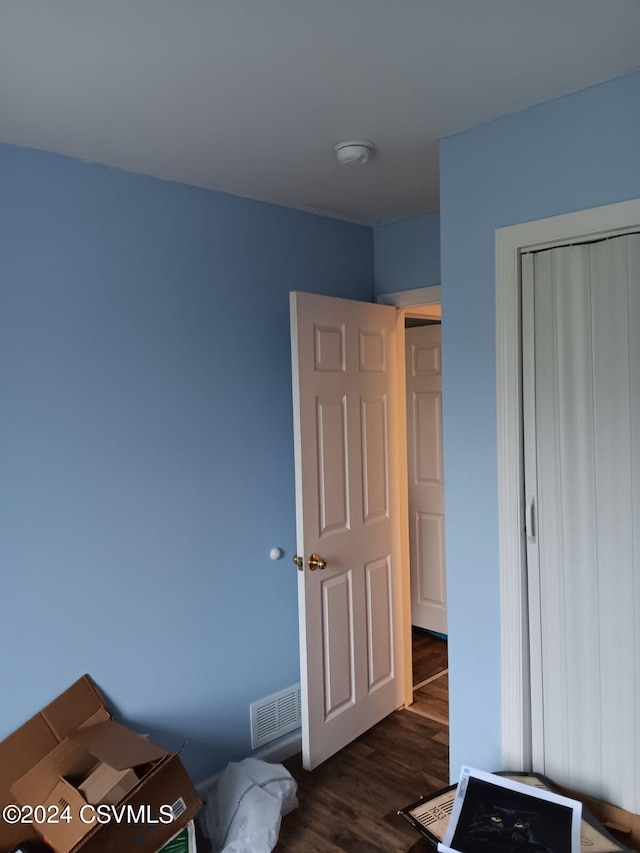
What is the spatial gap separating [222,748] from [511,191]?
7.43ft

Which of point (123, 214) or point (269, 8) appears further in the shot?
point (123, 214)

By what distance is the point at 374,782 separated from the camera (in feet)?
8.44

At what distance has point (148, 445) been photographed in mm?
2293

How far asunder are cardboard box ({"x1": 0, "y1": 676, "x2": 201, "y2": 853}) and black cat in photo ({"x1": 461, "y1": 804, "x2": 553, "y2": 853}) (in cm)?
85

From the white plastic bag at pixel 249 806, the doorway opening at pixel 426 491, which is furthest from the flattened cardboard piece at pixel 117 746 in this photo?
the doorway opening at pixel 426 491

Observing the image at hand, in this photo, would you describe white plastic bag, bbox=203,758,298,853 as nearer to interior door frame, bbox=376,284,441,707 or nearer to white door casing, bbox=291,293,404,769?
white door casing, bbox=291,293,404,769

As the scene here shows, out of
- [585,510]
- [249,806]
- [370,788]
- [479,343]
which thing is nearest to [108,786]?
[249,806]

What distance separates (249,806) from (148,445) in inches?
51.1

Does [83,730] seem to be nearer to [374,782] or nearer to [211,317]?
[374,782]

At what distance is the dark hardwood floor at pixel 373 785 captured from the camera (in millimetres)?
2238

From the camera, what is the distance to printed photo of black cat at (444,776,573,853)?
1566 mm

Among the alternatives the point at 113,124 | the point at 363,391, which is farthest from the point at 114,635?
the point at 113,124

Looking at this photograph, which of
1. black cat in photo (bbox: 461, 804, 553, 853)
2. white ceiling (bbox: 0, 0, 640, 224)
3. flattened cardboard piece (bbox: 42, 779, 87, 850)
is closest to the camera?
white ceiling (bbox: 0, 0, 640, 224)

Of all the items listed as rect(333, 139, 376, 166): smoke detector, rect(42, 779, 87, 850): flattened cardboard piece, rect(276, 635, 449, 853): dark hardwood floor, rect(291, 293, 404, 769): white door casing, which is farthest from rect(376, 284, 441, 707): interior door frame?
rect(42, 779, 87, 850): flattened cardboard piece
